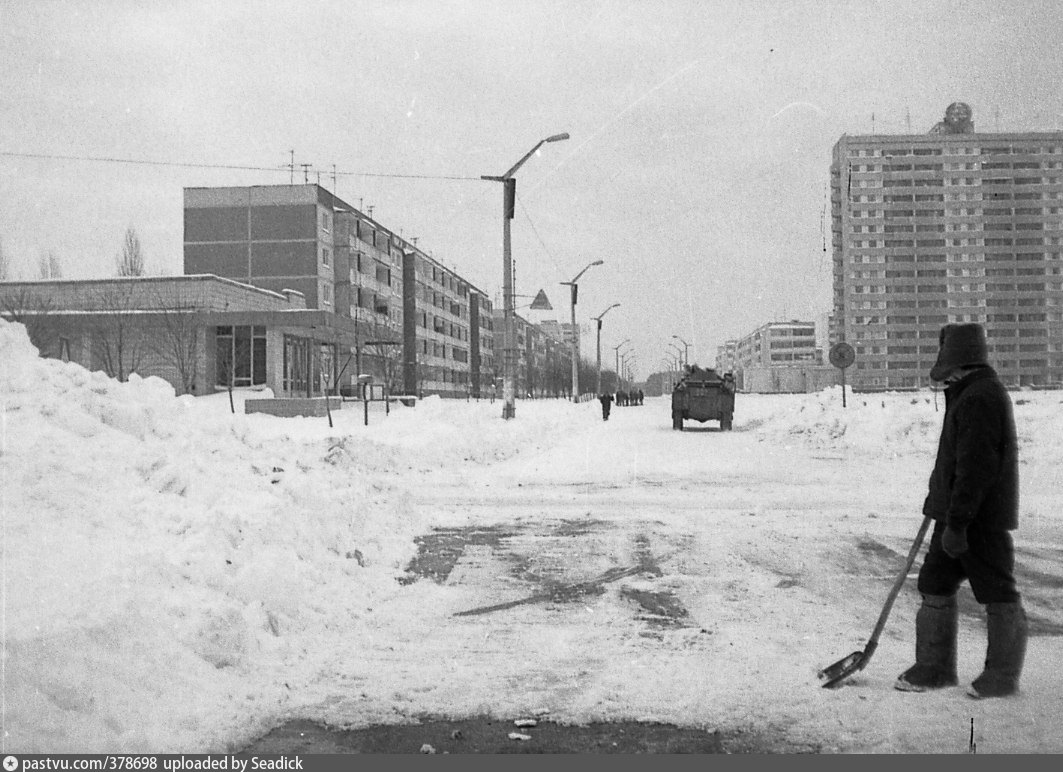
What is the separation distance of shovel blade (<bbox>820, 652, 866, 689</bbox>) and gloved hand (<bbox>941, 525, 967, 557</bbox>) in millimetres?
Answer: 760

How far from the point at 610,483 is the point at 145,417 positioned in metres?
8.15

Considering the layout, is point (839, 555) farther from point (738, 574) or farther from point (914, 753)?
point (914, 753)

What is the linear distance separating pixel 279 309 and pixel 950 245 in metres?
51.2

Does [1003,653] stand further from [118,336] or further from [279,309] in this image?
[279,309]

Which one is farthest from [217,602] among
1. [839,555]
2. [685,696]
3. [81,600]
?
[839,555]

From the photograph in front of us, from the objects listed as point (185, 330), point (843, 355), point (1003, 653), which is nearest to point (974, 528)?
point (1003, 653)

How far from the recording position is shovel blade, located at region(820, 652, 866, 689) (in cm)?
423

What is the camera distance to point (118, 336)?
131 ft

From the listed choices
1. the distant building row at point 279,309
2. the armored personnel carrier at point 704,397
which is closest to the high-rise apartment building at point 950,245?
the armored personnel carrier at point 704,397

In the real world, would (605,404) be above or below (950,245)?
below

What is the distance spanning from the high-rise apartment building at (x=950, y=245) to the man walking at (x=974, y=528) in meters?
48.1

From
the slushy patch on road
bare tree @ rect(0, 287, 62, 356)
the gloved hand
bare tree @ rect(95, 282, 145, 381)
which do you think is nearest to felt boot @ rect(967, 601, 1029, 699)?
the gloved hand

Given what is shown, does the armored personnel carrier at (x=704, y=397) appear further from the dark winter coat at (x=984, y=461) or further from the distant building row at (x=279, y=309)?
the dark winter coat at (x=984, y=461)

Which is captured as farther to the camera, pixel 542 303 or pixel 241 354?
pixel 241 354
